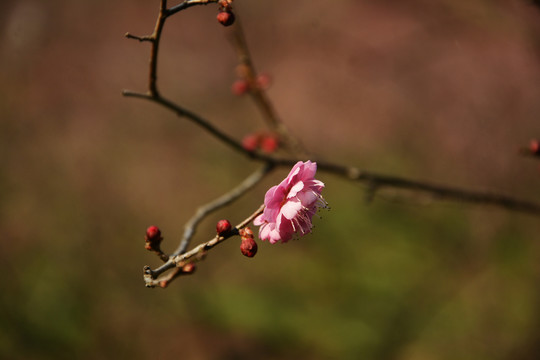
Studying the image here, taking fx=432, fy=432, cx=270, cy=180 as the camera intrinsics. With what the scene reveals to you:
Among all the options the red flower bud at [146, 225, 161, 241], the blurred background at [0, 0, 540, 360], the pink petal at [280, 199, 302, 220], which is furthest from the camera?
the blurred background at [0, 0, 540, 360]

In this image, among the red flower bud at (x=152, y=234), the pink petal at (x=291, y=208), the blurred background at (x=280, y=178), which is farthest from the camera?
the blurred background at (x=280, y=178)

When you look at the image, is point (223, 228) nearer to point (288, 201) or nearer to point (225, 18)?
point (288, 201)

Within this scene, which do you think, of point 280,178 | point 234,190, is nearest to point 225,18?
point 234,190

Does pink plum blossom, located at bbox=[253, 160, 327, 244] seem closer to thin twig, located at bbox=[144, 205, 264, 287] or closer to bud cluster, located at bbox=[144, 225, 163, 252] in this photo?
thin twig, located at bbox=[144, 205, 264, 287]

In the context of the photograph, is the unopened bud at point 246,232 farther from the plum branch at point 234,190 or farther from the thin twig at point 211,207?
the thin twig at point 211,207

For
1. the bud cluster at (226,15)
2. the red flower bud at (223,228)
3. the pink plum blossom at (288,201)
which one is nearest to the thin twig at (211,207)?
the red flower bud at (223,228)

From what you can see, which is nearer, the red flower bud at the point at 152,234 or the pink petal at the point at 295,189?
the pink petal at the point at 295,189

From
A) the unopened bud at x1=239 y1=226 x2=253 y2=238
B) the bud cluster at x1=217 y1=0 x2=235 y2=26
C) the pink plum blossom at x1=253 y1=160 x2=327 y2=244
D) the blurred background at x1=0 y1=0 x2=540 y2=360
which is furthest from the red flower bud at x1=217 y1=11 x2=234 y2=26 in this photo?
the blurred background at x1=0 y1=0 x2=540 y2=360
